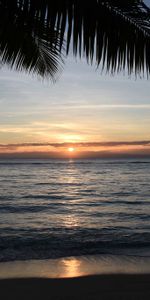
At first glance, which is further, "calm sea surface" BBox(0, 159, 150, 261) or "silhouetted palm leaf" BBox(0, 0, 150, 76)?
"calm sea surface" BBox(0, 159, 150, 261)

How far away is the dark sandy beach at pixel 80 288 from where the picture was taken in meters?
4.57

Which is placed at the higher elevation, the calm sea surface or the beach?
the beach

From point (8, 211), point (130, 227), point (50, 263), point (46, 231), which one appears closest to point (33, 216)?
point (8, 211)

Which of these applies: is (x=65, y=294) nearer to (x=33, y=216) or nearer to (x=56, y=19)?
(x=56, y=19)

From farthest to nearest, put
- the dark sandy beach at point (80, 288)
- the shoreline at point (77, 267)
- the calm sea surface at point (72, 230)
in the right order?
the calm sea surface at point (72, 230) → the shoreline at point (77, 267) → the dark sandy beach at point (80, 288)

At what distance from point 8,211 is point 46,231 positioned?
4592 mm

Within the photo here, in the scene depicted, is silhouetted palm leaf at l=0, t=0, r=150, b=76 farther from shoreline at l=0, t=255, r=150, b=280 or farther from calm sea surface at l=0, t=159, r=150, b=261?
calm sea surface at l=0, t=159, r=150, b=261

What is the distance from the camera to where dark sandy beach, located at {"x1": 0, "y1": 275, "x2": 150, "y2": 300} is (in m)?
4.57

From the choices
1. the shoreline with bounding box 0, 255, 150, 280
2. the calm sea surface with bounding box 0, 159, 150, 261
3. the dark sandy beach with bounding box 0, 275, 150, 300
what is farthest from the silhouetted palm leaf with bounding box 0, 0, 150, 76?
the calm sea surface with bounding box 0, 159, 150, 261

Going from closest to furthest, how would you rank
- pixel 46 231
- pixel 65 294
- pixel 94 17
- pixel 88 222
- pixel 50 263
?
pixel 94 17
pixel 65 294
pixel 50 263
pixel 46 231
pixel 88 222

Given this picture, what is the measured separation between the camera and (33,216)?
1365cm

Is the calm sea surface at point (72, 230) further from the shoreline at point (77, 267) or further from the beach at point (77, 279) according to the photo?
the beach at point (77, 279)

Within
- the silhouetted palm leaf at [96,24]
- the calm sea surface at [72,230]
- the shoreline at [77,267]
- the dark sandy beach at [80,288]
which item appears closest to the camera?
the silhouetted palm leaf at [96,24]

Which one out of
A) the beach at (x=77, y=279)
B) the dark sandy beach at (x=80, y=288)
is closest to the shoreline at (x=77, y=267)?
the beach at (x=77, y=279)
